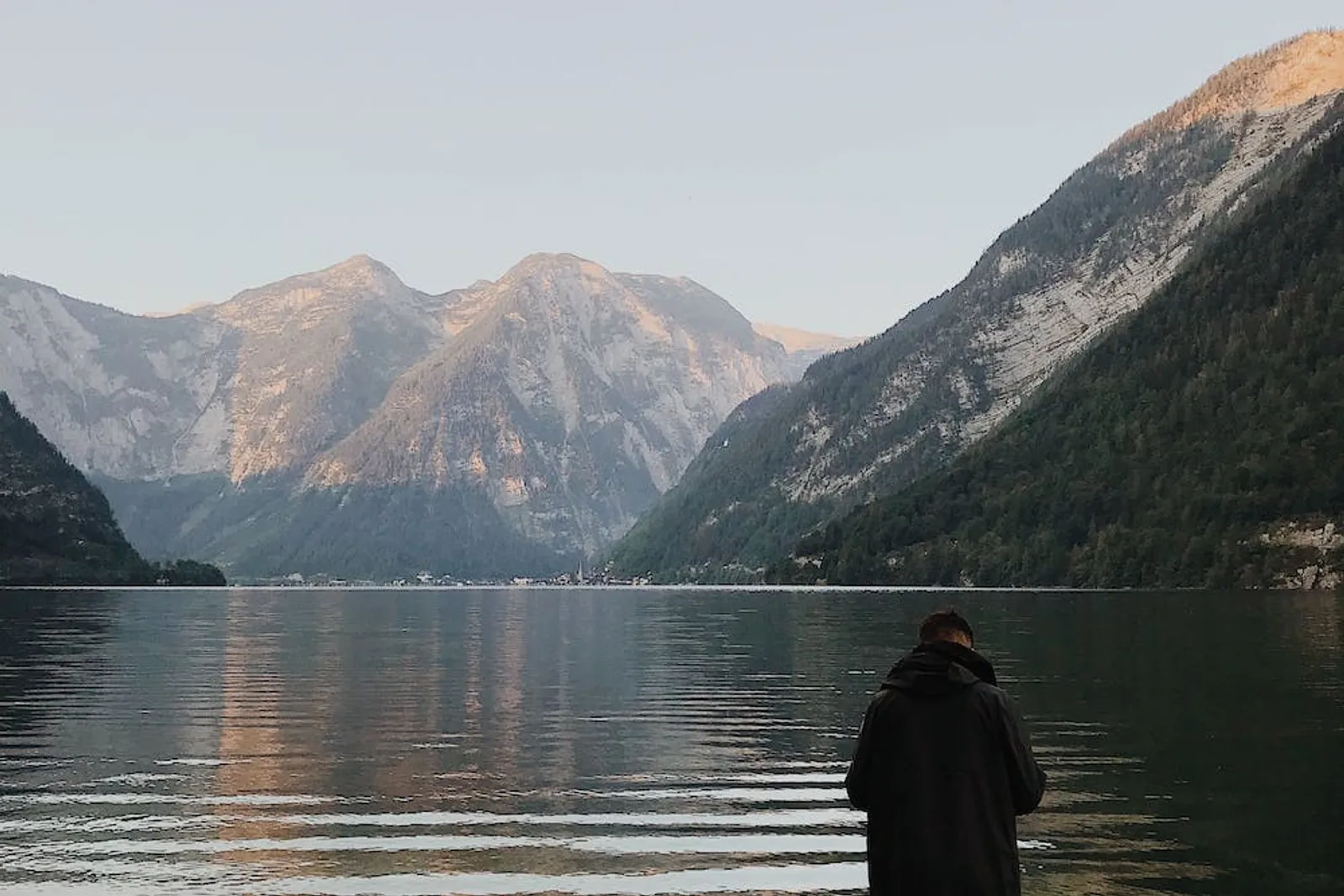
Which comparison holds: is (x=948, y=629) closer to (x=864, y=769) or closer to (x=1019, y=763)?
(x=1019, y=763)

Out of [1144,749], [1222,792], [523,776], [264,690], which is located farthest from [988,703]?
[264,690]

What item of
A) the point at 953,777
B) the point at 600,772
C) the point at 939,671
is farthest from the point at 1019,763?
the point at 600,772

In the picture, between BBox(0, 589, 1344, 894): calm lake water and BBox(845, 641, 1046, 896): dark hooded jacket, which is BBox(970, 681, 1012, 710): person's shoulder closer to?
BBox(845, 641, 1046, 896): dark hooded jacket

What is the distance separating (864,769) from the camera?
1463 centimetres

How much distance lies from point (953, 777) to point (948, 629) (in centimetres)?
143

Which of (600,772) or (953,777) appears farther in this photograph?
A: (600,772)

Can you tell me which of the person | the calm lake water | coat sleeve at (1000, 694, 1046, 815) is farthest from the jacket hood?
the calm lake water

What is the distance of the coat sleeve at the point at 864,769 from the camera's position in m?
14.6

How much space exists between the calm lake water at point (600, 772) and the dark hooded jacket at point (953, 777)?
12.9 meters

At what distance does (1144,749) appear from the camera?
44.9m

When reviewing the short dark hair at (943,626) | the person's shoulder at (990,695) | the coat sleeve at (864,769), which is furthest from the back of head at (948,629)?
the coat sleeve at (864,769)

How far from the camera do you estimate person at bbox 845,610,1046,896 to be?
14117 millimetres

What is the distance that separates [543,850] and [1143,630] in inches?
3672

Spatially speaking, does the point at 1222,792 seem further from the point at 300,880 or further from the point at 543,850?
the point at 300,880
